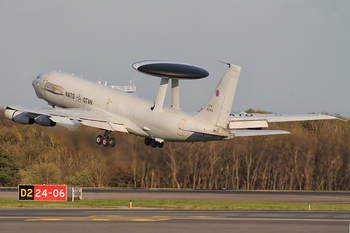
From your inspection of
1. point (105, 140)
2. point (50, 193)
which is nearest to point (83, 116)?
point (105, 140)

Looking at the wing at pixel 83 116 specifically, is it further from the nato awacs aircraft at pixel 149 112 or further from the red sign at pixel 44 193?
the red sign at pixel 44 193

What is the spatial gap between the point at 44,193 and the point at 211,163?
1267 inches

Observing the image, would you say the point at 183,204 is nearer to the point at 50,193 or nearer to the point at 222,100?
the point at 50,193

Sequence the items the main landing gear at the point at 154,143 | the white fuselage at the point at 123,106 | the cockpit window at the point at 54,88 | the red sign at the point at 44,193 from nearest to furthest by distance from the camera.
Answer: the white fuselage at the point at 123,106 < the main landing gear at the point at 154,143 < the cockpit window at the point at 54,88 < the red sign at the point at 44,193

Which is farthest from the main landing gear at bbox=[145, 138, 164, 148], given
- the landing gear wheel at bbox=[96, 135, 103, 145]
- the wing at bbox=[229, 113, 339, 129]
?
the wing at bbox=[229, 113, 339, 129]

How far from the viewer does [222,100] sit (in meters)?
43.1

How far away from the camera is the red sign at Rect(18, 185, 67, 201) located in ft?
184

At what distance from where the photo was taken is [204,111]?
4394cm

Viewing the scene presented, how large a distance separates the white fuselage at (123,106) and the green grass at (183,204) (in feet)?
26.8

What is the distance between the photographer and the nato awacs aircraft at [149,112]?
4269 centimetres

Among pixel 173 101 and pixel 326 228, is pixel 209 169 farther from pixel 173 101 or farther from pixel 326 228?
pixel 326 228

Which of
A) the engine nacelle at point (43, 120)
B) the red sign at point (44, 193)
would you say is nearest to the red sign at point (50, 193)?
the red sign at point (44, 193)

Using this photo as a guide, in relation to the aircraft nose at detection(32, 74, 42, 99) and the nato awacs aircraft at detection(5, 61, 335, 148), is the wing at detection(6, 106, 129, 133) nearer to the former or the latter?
the nato awacs aircraft at detection(5, 61, 335, 148)

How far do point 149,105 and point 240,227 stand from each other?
1940 cm
